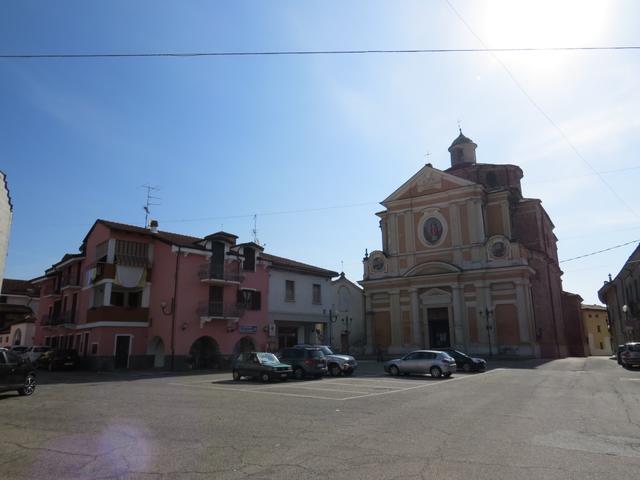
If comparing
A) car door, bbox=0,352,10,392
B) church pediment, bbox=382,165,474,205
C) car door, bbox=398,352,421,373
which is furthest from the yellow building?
car door, bbox=0,352,10,392

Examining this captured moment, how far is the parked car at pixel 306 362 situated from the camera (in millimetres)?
22875

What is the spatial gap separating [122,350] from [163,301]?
13.1 feet

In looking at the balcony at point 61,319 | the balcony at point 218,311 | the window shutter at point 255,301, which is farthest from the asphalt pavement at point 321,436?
the balcony at point 61,319

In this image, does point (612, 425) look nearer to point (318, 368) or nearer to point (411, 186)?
point (318, 368)

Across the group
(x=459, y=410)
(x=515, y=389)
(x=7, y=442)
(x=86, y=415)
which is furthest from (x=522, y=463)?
(x=515, y=389)

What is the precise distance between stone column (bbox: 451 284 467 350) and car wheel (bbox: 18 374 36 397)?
112 feet

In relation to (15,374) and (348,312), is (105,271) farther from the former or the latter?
(348,312)

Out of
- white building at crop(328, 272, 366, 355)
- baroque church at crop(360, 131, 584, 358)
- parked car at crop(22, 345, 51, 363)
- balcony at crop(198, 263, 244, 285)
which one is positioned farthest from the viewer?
white building at crop(328, 272, 366, 355)

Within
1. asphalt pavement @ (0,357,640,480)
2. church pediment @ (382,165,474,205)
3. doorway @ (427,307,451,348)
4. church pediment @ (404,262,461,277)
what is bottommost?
asphalt pavement @ (0,357,640,480)

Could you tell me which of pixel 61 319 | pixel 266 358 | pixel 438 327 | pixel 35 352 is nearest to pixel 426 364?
pixel 266 358

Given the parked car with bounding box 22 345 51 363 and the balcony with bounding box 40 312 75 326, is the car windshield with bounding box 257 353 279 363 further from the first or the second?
the parked car with bounding box 22 345 51 363

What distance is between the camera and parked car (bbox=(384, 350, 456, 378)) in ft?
76.9

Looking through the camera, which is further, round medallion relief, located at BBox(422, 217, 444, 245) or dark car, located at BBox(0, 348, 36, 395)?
round medallion relief, located at BBox(422, 217, 444, 245)

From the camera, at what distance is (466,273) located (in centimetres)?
4300
